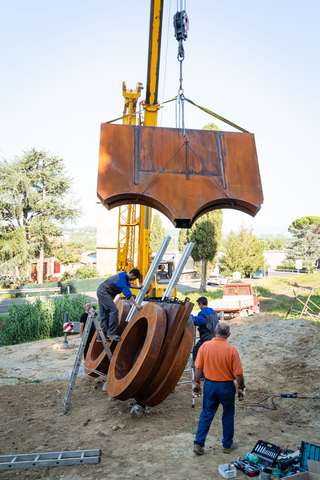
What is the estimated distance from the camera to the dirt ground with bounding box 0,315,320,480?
4.14 metres

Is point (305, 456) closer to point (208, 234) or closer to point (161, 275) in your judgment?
point (161, 275)

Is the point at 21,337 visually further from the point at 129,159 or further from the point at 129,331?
the point at 129,159

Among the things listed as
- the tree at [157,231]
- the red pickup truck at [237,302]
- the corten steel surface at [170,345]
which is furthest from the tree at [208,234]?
the tree at [157,231]

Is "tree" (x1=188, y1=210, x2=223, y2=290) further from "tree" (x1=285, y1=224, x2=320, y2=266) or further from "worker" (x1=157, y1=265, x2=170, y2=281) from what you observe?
"tree" (x1=285, y1=224, x2=320, y2=266)

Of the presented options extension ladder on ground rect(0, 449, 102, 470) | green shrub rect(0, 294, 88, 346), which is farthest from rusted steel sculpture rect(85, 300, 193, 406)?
green shrub rect(0, 294, 88, 346)

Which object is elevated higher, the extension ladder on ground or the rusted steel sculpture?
the rusted steel sculpture

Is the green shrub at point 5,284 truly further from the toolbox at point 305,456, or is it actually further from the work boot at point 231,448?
the toolbox at point 305,456

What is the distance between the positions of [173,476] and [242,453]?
1003mm

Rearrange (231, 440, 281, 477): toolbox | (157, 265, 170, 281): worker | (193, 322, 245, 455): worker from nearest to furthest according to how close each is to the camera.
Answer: (231, 440, 281, 477): toolbox, (193, 322, 245, 455): worker, (157, 265, 170, 281): worker

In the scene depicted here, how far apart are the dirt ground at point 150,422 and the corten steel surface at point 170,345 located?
69cm

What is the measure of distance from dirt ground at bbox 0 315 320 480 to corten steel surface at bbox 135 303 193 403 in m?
0.69

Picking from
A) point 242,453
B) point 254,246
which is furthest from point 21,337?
point 254,246

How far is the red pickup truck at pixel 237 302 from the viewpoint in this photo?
17.3m

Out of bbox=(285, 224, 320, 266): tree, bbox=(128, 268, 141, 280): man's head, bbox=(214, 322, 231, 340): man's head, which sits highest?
bbox=(285, 224, 320, 266): tree
